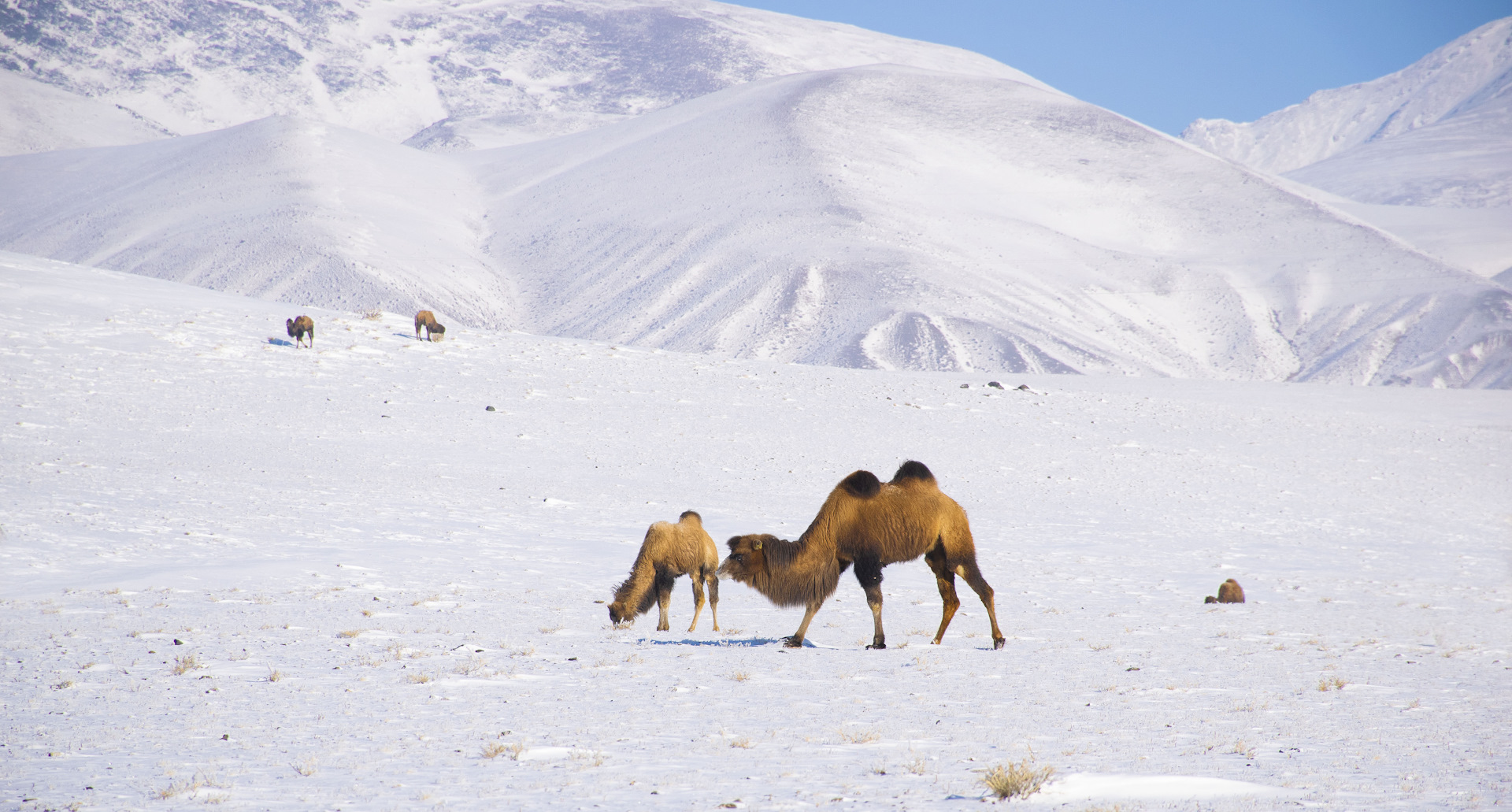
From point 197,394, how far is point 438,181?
147398mm

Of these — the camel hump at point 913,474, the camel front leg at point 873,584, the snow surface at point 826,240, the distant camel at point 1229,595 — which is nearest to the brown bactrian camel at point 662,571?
the camel front leg at point 873,584

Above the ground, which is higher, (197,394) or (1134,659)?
(197,394)

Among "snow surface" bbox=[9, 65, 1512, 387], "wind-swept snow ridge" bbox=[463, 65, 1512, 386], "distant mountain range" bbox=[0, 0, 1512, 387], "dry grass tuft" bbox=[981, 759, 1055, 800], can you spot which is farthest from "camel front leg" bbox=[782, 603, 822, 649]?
"wind-swept snow ridge" bbox=[463, 65, 1512, 386]

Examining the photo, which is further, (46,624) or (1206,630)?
(1206,630)

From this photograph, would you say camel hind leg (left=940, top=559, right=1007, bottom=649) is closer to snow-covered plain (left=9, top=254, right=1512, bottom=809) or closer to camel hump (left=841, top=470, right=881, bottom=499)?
snow-covered plain (left=9, top=254, right=1512, bottom=809)

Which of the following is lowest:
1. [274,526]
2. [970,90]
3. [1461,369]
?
[274,526]

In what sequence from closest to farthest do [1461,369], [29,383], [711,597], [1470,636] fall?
[711,597]
[1470,636]
[29,383]
[1461,369]

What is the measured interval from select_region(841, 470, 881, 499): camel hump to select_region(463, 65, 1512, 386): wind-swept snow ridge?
95461 millimetres

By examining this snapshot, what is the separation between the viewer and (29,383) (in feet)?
101

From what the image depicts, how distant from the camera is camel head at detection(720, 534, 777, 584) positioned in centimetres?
1044

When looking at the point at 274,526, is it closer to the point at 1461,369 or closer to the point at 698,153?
the point at 1461,369

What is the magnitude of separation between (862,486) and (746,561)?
141 cm

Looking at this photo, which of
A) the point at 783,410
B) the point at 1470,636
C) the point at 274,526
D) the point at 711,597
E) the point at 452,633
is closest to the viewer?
the point at 452,633

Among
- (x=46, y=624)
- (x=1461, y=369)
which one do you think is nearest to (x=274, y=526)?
(x=46, y=624)
